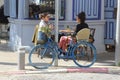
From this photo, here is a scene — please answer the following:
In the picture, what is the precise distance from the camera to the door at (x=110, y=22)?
52.1 feet

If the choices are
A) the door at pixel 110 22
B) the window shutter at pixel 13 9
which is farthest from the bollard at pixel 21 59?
the door at pixel 110 22

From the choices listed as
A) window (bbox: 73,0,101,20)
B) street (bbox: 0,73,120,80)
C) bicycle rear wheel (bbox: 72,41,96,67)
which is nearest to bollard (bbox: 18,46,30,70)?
street (bbox: 0,73,120,80)

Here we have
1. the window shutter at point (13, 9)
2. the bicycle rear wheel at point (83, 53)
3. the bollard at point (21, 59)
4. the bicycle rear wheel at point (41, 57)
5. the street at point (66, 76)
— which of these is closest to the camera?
the street at point (66, 76)

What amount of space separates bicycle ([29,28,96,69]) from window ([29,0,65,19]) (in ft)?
11.0

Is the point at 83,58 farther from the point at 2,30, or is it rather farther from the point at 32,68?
the point at 2,30

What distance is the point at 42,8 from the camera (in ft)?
51.5

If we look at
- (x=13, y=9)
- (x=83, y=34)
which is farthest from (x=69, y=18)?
(x=83, y=34)

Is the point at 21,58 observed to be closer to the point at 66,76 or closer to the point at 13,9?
the point at 66,76

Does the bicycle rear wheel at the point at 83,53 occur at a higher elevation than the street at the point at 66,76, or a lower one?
higher

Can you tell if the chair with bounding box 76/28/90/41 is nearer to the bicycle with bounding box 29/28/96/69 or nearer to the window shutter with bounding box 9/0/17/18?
the bicycle with bounding box 29/28/96/69

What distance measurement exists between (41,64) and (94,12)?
4053 millimetres

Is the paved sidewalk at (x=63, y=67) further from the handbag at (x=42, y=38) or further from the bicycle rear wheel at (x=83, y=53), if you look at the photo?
the handbag at (x=42, y=38)

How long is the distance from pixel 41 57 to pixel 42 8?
396 centimetres

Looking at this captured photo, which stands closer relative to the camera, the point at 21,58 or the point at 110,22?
the point at 21,58
